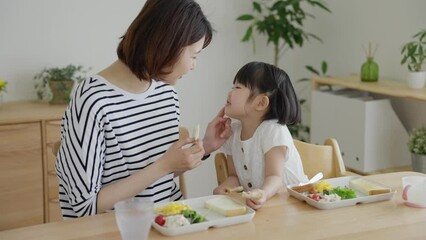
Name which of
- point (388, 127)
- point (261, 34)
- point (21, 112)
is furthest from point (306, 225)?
point (261, 34)

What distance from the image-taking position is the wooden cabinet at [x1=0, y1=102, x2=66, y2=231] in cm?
304

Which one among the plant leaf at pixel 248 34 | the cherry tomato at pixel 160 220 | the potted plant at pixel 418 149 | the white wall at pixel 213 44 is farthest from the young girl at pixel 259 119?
the plant leaf at pixel 248 34

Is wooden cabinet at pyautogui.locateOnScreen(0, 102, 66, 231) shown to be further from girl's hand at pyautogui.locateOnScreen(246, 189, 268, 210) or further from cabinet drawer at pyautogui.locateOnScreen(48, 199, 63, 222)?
girl's hand at pyautogui.locateOnScreen(246, 189, 268, 210)

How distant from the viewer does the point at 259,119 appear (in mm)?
2049

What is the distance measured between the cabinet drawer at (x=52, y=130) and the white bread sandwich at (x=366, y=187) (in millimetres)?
1710

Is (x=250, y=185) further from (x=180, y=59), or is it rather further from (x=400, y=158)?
(x=400, y=158)

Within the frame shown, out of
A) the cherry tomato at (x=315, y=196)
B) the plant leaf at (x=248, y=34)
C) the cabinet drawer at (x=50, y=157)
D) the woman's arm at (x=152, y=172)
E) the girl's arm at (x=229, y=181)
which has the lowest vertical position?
the cabinet drawer at (x=50, y=157)

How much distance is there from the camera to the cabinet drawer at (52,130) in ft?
10.1

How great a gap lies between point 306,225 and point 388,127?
1.72 metres

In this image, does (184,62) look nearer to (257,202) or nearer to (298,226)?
(257,202)

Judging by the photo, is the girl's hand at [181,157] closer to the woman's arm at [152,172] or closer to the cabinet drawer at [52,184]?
the woman's arm at [152,172]

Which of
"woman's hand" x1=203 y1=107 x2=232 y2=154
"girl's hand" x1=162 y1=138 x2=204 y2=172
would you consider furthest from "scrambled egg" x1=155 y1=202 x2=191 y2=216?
"woman's hand" x1=203 y1=107 x2=232 y2=154

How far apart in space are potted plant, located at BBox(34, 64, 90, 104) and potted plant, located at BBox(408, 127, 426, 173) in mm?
1718

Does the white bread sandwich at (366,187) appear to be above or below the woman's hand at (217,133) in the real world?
below
